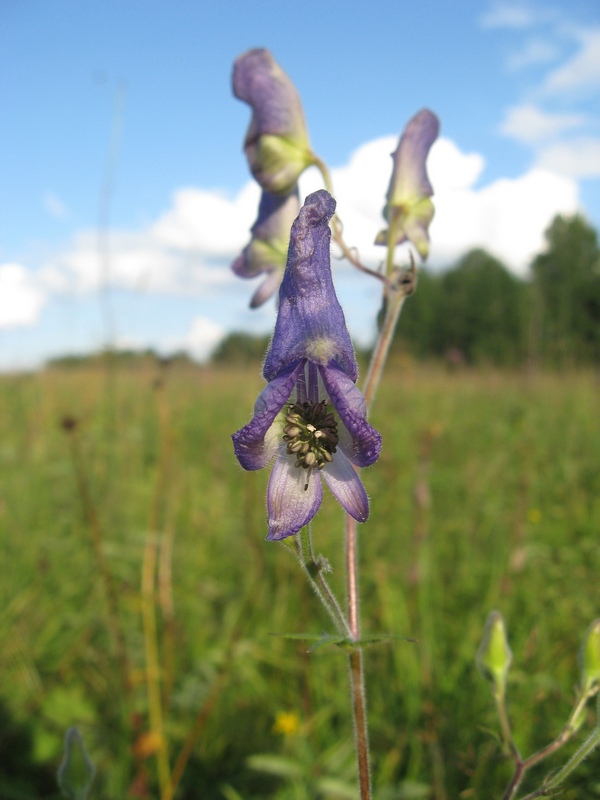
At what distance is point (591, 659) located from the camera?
1179 millimetres

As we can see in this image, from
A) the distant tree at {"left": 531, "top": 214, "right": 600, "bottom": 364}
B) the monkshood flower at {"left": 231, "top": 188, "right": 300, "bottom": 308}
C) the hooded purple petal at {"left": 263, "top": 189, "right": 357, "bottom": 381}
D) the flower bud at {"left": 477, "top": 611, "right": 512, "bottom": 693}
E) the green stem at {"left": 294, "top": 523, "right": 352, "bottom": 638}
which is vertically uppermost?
the distant tree at {"left": 531, "top": 214, "right": 600, "bottom": 364}

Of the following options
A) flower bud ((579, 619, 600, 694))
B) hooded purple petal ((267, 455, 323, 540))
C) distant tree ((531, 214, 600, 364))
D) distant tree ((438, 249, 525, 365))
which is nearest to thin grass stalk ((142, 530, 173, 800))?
flower bud ((579, 619, 600, 694))

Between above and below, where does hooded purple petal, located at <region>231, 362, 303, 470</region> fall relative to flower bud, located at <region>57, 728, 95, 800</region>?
above

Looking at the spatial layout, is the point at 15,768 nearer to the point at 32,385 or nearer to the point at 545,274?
the point at 32,385

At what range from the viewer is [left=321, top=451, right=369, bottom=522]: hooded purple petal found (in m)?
0.85

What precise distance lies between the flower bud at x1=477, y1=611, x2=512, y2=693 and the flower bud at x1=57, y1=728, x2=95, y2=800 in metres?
0.85

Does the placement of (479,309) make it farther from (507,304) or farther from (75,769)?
(75,769)

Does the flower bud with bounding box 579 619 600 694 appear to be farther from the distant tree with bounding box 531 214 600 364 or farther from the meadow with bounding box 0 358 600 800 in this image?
the distant tree with bounding box 531 214 600 364

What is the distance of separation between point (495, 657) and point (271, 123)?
125cm

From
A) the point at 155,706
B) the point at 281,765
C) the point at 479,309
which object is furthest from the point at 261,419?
the point at 479,309

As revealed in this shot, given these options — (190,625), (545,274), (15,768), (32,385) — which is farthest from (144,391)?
(545,274)

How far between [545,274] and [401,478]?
18699 millimetres

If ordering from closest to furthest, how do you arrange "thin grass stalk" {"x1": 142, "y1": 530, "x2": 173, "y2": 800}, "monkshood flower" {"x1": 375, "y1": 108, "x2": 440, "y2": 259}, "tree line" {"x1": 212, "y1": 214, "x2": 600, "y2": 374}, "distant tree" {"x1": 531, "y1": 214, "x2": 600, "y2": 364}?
"monkshood flower" {"x1": 375, "y1": 108, "x2": 440, "y2": 259}
"thin grass stalk" {"x1": 142, "y1": 530, "x2": 173, "y2": 800}
"tree line" {"x1": 212, "y1": 214, "x2": 600, "y2": 374}
"distant tree" {"x1": 531, "y1": 214, "x2": 600, "y2": 364}

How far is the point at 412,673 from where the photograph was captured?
2361 millimetres
